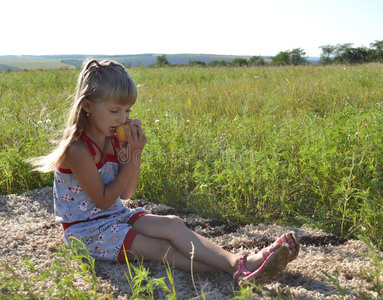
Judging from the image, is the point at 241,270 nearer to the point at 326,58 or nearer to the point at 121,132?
the point at 121,132

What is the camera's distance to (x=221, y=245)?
2.64 m

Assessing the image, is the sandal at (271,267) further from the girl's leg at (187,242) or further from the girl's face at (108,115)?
the girl's face at (108,115)

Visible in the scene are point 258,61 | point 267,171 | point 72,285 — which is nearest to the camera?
point 72,285

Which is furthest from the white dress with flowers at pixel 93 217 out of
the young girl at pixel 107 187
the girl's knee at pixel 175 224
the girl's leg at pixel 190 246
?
the girl's knee at pixel 175 224

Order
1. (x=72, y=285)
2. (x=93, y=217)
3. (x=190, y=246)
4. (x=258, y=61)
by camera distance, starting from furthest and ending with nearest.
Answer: (x=258, y=61) → (x=93, y=217) → (x=190, y=246) → (x=72, y=285)

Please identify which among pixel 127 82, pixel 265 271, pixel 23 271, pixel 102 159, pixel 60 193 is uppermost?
pixel 127 82

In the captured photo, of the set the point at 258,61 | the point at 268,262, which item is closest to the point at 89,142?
the point at 268,262

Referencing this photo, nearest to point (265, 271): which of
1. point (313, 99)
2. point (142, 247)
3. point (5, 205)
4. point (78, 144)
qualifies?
point (142, 247)

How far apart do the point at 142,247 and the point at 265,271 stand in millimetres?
777

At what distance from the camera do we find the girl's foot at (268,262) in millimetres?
2020

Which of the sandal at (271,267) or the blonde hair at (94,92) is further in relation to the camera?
the blonde hair at (94,92)

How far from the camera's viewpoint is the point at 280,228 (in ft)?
9.25

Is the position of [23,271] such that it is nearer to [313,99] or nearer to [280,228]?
[280,228]

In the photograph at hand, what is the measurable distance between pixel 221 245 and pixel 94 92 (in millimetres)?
1328
